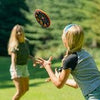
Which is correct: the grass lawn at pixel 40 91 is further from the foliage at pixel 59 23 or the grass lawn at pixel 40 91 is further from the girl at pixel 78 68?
the foliage at pixel 59 23

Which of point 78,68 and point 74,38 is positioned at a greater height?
point 74,38

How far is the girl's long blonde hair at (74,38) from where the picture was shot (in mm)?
4691

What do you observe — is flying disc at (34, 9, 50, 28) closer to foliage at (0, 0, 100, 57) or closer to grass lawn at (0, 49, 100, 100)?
grass lawn at (0, 49, 100, 100)

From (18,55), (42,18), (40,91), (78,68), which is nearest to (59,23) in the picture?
(40,91)

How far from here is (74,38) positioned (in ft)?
15.4

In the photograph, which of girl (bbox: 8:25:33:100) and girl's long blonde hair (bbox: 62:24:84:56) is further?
girl (bbox: 8:25:33:100)

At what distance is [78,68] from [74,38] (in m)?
0.37

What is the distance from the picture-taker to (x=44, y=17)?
607cm

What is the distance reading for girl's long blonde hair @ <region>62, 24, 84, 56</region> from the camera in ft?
15.4

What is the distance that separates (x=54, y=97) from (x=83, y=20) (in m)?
51.0

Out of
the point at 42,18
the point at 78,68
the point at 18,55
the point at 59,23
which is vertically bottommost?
the point at 59,23

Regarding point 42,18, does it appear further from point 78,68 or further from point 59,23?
point 59,23

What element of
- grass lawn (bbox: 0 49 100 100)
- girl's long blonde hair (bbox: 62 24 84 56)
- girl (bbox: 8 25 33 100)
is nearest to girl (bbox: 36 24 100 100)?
girl's long blonde hair (bbox: 62 24 84 56)

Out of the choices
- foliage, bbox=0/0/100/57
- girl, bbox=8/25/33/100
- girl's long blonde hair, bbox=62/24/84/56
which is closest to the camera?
girl's long blonde hair, bbox=62/24/84/56
